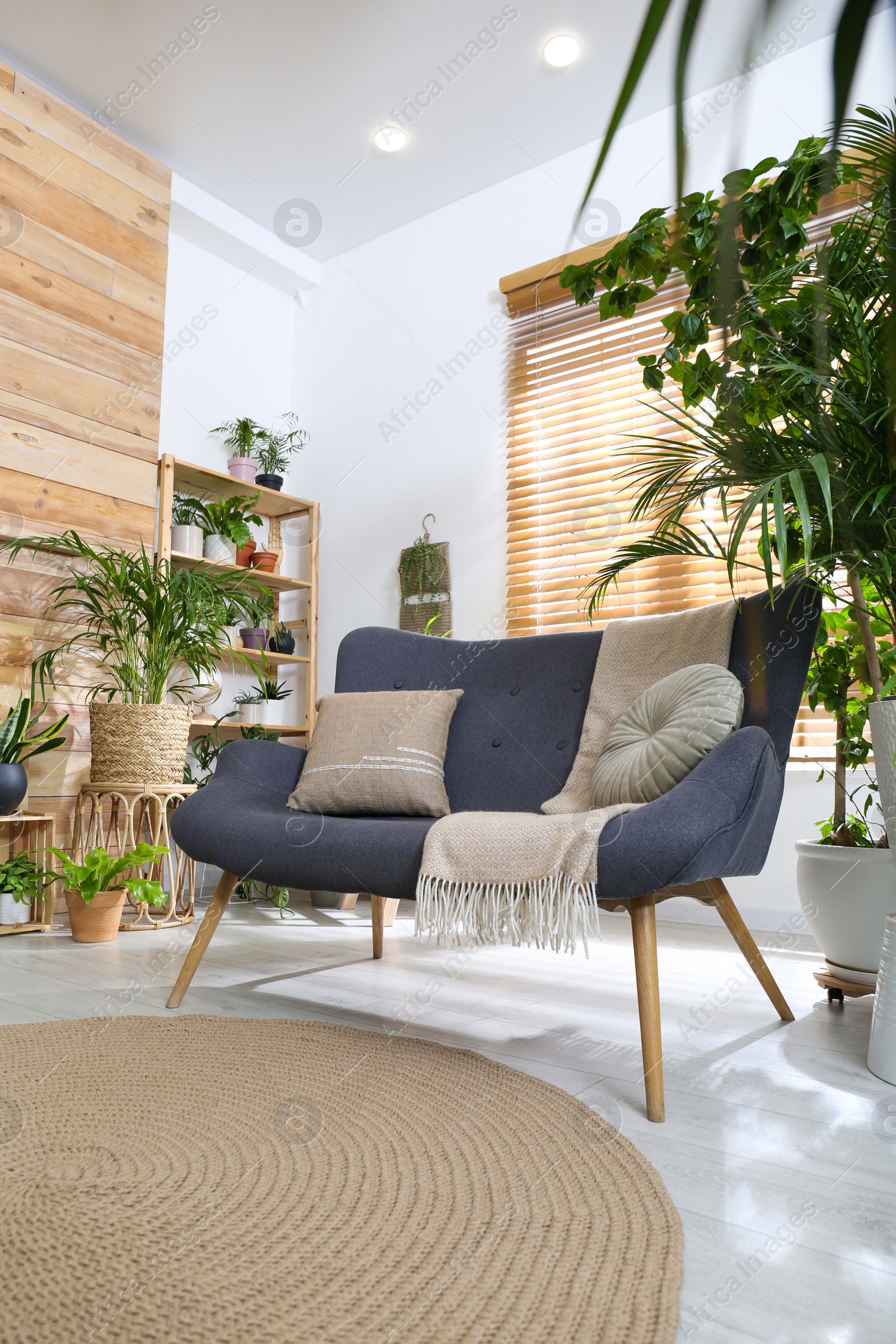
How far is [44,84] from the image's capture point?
3400 mm

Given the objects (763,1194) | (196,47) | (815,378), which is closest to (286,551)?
(196,47)

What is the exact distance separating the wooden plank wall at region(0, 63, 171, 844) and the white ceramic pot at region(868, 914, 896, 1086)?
2601 millimetres

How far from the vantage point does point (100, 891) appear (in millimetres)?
2734

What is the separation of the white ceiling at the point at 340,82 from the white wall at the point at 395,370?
0.22 m

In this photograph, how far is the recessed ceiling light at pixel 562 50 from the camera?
323 centimetres

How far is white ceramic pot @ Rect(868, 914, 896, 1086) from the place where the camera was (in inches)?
59.7

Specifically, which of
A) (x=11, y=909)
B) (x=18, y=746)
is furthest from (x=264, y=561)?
(x=11, y=909)

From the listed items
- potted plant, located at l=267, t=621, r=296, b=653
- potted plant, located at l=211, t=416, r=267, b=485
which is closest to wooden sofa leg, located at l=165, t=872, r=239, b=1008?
potted plant, located at l=267, t=621, r=296, b=653

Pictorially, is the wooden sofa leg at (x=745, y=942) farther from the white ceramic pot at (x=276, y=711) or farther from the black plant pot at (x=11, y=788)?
the white ceramic pot at (x=276, y=711)

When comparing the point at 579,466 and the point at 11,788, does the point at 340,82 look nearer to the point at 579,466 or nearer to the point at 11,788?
the point at 579,466

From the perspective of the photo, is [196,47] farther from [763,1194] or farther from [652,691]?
[763,1194]

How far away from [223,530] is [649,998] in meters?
3.02

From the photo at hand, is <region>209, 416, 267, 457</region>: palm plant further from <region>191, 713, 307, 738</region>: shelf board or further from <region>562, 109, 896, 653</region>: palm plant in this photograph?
<region>562, 109, 896, 653</region>: palm plant

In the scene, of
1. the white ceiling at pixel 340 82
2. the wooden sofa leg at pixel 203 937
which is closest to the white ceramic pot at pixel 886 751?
the wooden sofa leg at pixel 203 937
